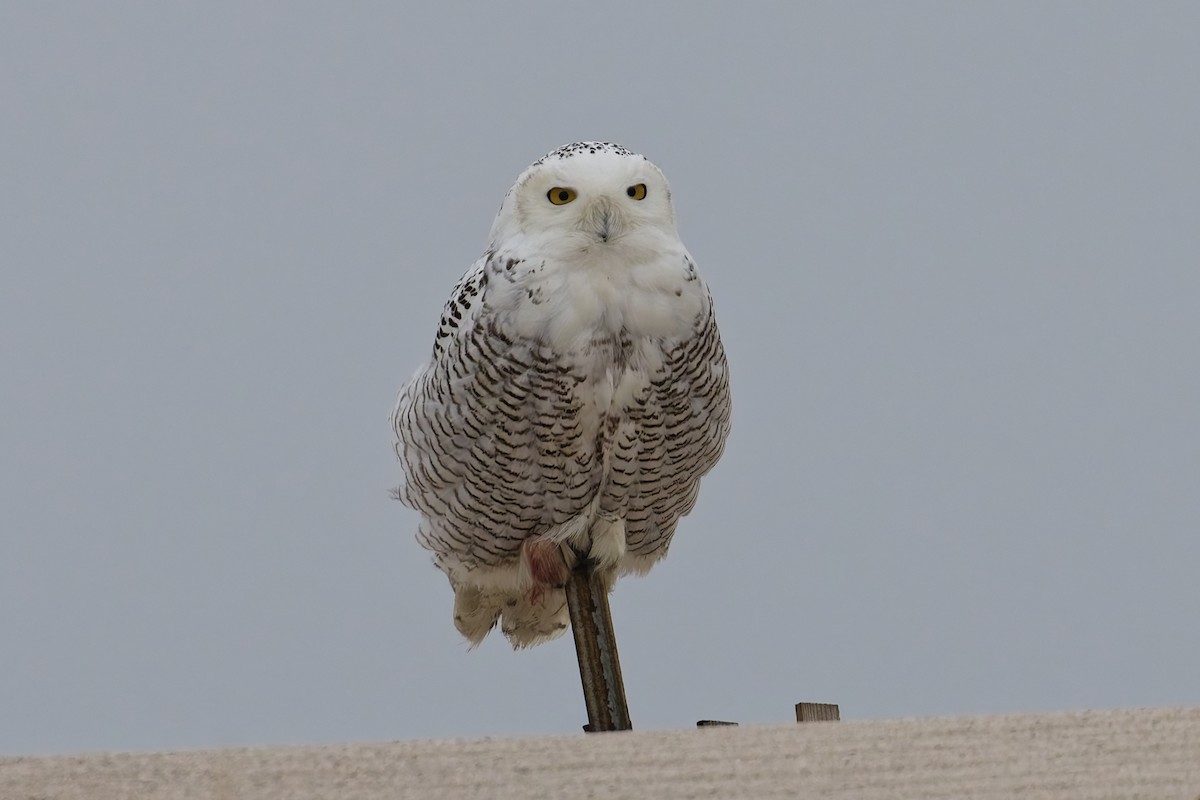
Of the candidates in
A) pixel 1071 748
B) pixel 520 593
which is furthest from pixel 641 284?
pixel 1071 748

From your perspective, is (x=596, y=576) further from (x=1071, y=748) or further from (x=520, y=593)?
(x=1071, y=748)

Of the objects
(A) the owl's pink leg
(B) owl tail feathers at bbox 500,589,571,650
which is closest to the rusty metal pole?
(A) the owl's pink leg

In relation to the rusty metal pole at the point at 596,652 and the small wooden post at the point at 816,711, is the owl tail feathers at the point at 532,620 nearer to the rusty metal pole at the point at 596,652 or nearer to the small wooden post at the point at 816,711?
the rusty metal pole at the point at 596,652

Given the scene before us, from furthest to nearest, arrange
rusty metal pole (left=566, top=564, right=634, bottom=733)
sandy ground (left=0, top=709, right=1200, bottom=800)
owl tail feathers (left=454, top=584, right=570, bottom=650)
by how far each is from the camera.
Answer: owl tail feathers (left=454, top=584, right=570, bottom=650), rusty metal pole (left=566, top=564, right=634, bottom=733), sandy ground (left=0, top=709, right=1200, bottom=800)

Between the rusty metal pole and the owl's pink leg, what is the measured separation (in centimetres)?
2

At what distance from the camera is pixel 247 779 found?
102 centimetres

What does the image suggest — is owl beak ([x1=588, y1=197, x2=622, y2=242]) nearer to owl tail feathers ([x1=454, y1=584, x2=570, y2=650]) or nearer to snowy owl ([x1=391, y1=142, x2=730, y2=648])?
snowy owl ([x1=391, y1=142, x2=730, y2=648])

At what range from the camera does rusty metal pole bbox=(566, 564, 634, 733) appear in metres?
1.77

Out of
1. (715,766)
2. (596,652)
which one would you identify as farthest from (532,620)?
(715,766)

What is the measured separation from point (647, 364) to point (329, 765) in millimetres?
693

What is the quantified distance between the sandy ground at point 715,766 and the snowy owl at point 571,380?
0.61m

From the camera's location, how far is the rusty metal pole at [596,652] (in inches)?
69.6

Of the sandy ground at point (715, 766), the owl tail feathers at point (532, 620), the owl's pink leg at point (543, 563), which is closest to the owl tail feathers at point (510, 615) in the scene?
the owl tail feathers at point (532, 620)

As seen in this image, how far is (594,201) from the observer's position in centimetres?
158
